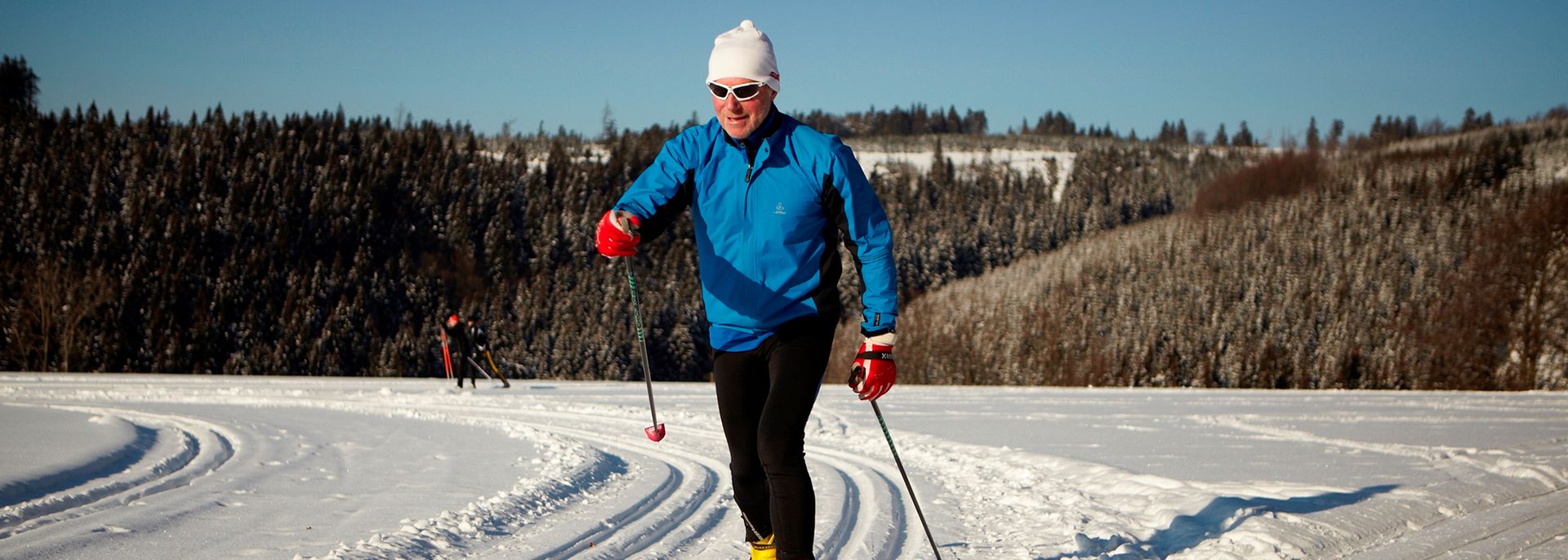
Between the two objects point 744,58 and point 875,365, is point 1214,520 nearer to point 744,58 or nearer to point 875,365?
point 875,365

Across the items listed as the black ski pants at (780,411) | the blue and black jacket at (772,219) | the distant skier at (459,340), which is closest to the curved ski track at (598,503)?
the black ski pants at (780,411)

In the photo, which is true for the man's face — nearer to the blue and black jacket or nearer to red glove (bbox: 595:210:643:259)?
the blue and black jacket

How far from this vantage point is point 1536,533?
235 inches

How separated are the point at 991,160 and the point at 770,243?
178 meters

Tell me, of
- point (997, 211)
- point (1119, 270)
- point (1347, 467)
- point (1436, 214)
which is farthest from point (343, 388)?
point (997, 211)

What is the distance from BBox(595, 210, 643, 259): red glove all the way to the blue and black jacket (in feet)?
0.30

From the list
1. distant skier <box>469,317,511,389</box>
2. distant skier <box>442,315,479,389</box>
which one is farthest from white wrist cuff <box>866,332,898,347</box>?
distant skier <box>469,317,511,389</box>

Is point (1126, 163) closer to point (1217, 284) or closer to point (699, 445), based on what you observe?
point (1217, 284)

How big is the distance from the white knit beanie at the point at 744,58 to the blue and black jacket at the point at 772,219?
170 mm

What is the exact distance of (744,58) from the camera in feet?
13.4

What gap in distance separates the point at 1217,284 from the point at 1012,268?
38107mm

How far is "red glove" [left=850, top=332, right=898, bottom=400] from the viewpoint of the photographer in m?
4.20

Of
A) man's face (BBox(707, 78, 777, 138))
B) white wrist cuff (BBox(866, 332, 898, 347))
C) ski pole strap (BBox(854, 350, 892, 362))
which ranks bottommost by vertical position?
ski pole strap (BBox(854, 350, 892, 362))

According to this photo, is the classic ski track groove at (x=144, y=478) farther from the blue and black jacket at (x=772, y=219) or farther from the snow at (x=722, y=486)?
the blue and black jacket at (x=772, y=219)
